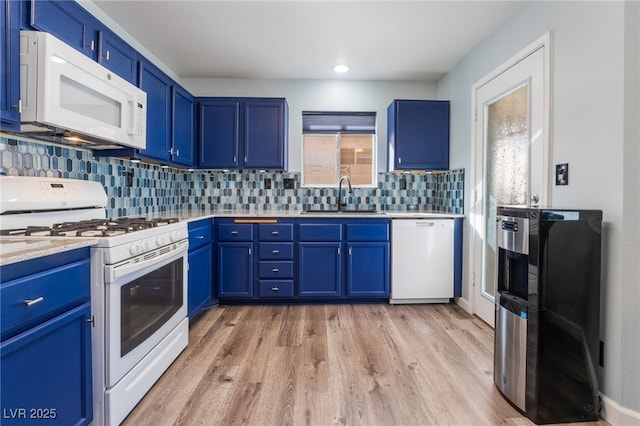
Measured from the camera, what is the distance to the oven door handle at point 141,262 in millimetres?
1454

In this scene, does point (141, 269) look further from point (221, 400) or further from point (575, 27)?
point (575, 27)

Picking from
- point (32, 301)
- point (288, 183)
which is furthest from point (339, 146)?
point (32, 301)

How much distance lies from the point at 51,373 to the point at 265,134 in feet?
8.90

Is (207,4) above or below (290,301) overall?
above

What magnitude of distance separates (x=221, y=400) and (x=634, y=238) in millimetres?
2153

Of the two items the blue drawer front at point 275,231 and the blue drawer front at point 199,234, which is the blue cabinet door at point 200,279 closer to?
the blue drawer front at point 199,234

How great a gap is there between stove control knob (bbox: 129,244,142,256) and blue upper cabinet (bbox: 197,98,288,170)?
1958 mm

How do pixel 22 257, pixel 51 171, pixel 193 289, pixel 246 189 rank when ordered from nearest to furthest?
pixel 22 257
pixel 51 171
pixel 193 289
pixel 246 189

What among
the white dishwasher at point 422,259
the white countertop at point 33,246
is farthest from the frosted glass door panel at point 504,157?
the white countertop at point 33,246

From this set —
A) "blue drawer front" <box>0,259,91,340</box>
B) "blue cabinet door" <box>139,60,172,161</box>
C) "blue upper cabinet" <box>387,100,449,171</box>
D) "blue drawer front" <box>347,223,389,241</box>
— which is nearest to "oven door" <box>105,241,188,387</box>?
"blue drawer front" <box>0,259,91,340</box>

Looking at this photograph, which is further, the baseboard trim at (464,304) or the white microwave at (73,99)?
the baseboard trim at (464,304)

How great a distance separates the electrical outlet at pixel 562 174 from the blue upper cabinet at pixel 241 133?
2.41m

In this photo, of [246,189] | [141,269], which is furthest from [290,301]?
[141,269]

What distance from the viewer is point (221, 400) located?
5.68ft
